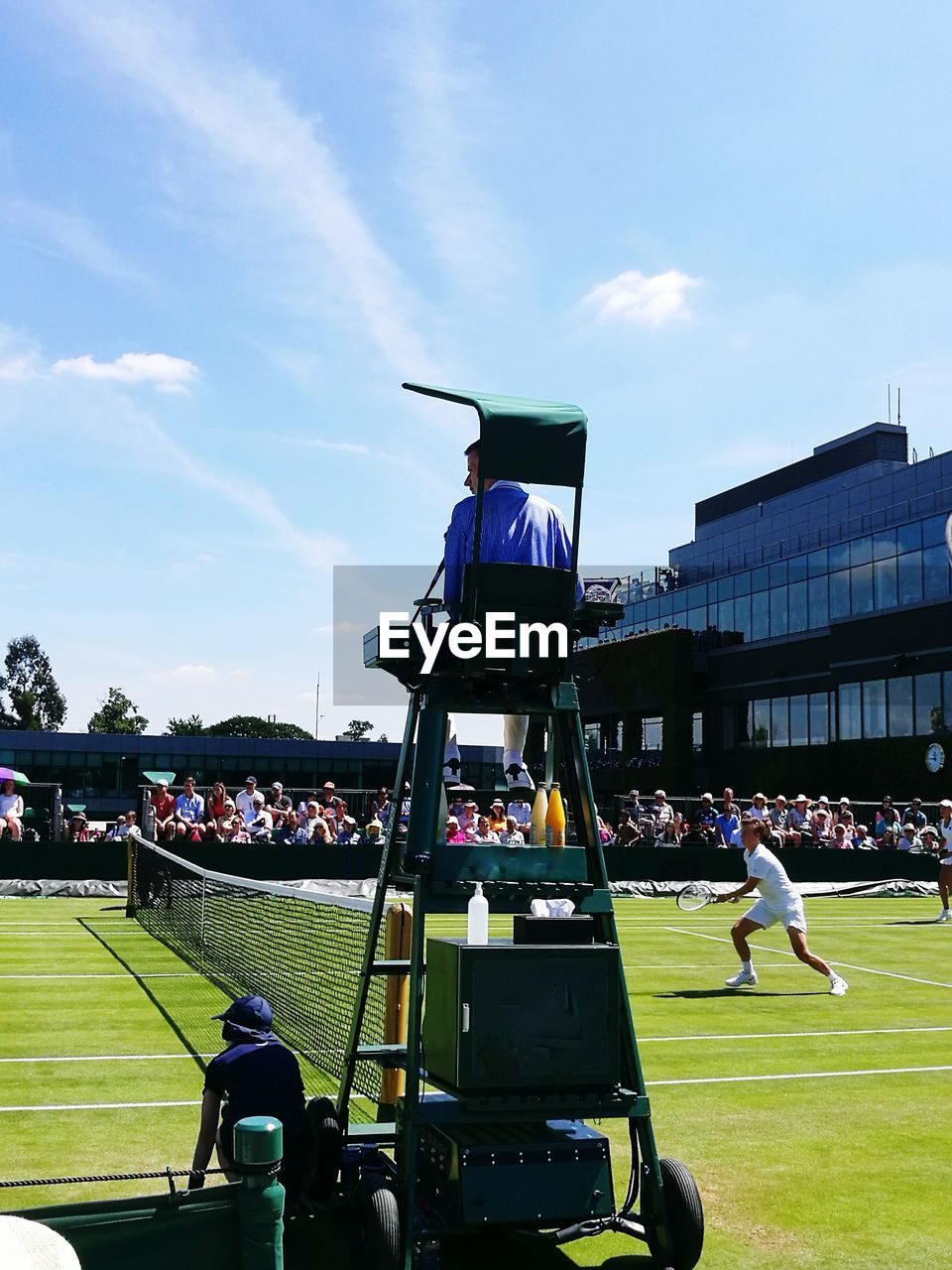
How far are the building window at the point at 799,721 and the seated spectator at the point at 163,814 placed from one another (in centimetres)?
3747

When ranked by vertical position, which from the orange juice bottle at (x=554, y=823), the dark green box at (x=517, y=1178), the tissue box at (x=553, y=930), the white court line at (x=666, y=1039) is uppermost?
the orange juice bottle at (x=554, y=823)

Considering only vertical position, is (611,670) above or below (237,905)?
above

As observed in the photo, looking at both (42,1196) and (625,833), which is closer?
(42,1196)

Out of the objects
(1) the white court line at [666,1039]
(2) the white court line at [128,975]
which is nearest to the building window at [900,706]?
(1) the white court line at [666,1039]

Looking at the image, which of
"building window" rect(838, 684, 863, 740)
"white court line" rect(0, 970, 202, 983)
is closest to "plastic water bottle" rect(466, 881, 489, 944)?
"white court line" rect(0, 970, 202, 983)

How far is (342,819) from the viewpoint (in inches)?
1107

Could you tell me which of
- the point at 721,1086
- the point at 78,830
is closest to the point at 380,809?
the point at 78,830

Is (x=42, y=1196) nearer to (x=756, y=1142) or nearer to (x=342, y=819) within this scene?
(x=756, y=1142)

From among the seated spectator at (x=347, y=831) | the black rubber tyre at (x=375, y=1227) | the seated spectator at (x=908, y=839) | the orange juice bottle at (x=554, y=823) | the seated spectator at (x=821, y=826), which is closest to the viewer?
the black rubber tyre at (x=375, y=1227)

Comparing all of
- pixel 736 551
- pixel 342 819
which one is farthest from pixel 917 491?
pixel 342 819

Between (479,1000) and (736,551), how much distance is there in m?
72.8

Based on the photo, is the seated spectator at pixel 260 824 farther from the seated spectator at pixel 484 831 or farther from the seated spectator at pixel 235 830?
the seated spectator at pixel 484 831

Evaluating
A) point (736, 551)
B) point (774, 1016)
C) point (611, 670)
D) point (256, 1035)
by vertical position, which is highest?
point (736, 551)

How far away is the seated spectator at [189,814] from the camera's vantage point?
2555cm
